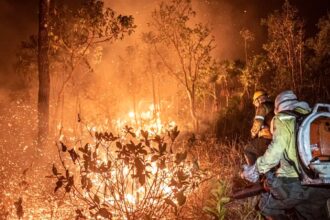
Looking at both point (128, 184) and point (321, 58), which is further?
point (321, 58)

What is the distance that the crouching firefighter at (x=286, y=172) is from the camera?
445 centimetres

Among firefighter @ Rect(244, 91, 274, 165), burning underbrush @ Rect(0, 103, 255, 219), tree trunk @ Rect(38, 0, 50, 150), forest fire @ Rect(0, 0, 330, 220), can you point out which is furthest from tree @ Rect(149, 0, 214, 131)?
firefighter @ Rect(244, 91, 274, 165)

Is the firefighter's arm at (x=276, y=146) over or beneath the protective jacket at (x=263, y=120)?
beneath

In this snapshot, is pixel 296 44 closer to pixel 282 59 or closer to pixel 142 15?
pixel 282 59

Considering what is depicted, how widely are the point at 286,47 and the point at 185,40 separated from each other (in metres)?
5.48

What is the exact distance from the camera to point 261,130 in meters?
6.75

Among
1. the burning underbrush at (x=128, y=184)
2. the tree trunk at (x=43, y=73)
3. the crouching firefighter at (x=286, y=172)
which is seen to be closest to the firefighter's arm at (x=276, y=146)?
the crouching firefighter at (x=286, y=172)

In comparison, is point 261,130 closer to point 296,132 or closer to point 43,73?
point 296,132

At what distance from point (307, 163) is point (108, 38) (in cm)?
970

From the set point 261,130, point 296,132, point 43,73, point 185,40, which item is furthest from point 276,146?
point 185,40

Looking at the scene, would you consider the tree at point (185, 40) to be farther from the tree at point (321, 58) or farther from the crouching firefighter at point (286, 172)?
the crouching firefighter at point (286, 172)

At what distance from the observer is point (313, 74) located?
22.6m

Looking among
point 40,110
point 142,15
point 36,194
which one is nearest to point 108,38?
point 40,110

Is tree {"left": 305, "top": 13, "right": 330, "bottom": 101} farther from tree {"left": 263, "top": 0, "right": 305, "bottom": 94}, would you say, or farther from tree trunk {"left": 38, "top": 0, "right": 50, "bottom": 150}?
tree trunk {"left": 38, "top": 0, "right": 50, "bottom": 150}
